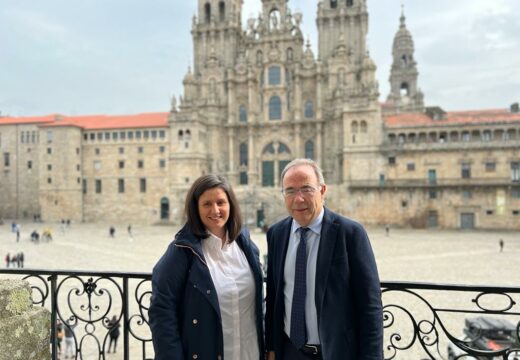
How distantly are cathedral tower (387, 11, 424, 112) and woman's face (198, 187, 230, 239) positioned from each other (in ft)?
270

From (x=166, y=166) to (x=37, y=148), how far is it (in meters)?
23.5

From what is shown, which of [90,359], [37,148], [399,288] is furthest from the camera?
[37,148]

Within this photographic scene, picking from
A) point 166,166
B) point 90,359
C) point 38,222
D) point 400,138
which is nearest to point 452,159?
point 400,138

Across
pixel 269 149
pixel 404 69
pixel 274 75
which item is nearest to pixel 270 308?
pixel 269 149

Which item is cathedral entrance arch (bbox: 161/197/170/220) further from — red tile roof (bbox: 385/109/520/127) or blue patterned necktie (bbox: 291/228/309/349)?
blue patterned necktie (bbox: 291/228/309/349)

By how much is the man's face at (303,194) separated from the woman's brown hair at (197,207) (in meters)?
0.50

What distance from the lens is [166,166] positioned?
54.8m

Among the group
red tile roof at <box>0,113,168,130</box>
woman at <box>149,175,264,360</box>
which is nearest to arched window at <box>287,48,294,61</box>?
red tile roof at <box>0,113,168,130</box>

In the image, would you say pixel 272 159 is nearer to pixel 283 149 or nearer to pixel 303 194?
pixel 283 149

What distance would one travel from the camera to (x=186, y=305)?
3137 millimetres

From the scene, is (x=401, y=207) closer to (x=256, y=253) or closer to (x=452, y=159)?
(x=452, y=159)

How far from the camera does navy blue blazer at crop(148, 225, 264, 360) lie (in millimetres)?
3033

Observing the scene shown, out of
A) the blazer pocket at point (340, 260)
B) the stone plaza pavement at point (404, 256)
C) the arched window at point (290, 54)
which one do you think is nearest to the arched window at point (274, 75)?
the arched window at point (290, 54)

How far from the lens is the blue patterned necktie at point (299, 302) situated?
318 cm
